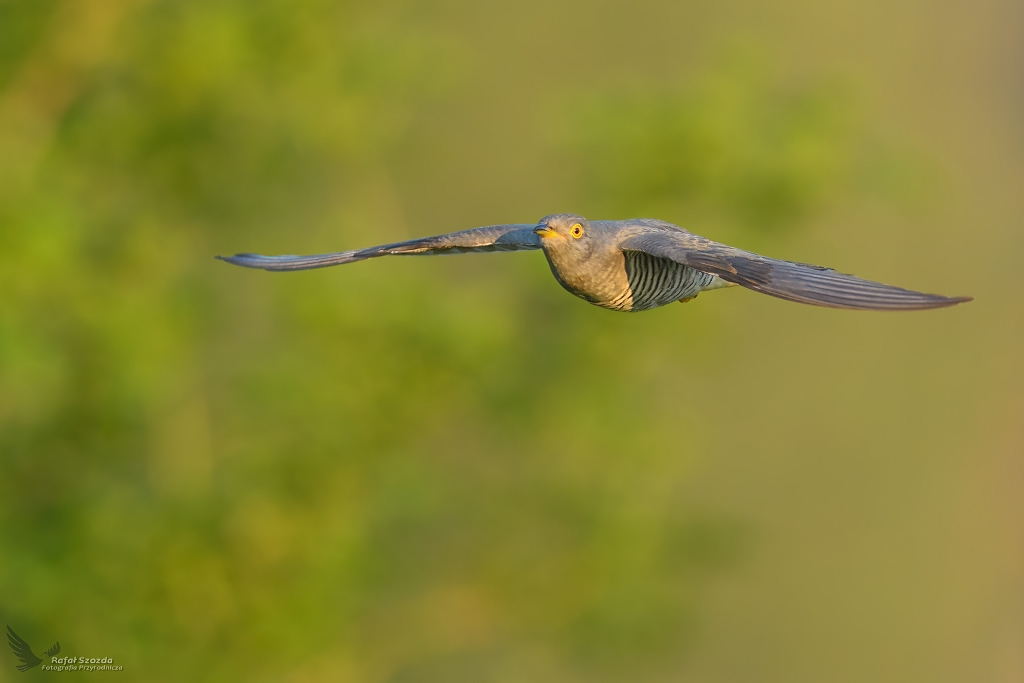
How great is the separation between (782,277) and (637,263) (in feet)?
2.79

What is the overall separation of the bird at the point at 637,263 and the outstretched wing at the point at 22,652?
6.87 meters

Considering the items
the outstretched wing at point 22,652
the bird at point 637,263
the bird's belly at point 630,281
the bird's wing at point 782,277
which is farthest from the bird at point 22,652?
the bird's wing at point 782,277

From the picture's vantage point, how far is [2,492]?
11367 mm

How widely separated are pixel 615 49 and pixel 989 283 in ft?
21.3

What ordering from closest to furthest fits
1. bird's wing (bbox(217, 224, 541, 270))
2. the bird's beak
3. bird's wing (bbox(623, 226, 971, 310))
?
bird's wing (bbox(623, 226, 971, 310)), the bird's beak, bird's wing (bbox(217, 224, 541, 270))

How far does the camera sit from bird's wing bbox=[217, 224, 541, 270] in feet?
15.6

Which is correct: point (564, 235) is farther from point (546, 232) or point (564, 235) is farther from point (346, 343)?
point (346, 343)

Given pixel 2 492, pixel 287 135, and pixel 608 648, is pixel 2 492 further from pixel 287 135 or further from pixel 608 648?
pixel 608 648

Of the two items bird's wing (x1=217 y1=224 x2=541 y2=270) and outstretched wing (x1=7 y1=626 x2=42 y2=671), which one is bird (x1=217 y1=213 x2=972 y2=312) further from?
outstretched wing (x1=7 y1=626 x2=42 y2=671)

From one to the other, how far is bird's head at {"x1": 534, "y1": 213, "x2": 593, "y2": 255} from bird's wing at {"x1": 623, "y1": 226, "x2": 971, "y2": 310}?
0.17m

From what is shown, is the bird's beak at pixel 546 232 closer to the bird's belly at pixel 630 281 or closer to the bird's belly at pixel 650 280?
the bird's belly at pixel 630 281

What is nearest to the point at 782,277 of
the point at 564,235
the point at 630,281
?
the point at 630,281

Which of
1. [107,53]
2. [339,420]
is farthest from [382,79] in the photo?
[339,420]

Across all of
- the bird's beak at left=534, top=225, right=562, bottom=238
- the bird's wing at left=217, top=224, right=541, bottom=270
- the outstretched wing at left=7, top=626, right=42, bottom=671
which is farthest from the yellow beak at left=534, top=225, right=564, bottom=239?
the outstretched wing at left=7, top=626, right=42, bottom=671
